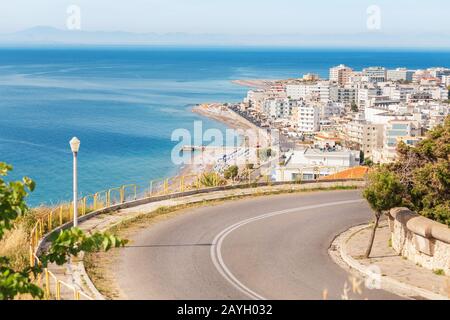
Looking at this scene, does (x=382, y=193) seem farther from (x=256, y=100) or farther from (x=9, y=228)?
(x=256, y=100)

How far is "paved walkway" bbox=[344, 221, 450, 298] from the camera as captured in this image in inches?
478

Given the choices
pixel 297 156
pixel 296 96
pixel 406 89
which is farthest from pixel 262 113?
pixel 297 156

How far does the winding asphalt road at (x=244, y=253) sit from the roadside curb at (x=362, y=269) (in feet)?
0.70

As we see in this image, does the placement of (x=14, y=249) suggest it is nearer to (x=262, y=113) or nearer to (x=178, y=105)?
(x=178, y=105)

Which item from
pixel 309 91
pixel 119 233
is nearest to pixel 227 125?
pixel 309 91

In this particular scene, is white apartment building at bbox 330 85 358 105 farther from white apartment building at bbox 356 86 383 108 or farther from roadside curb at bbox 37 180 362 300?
roadside curb at bbox 37 180 362 300

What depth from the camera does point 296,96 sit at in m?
194

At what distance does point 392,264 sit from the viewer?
13633 millimetres

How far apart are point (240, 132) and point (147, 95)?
37517 millimetres

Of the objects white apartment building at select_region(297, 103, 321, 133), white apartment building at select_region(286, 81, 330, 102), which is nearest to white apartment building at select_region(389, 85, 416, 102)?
white apartment building at select_region(286, 81, 330, 102)

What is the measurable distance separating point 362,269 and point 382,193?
5.73ft

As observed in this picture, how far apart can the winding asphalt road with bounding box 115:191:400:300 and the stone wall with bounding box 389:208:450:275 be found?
1.63m

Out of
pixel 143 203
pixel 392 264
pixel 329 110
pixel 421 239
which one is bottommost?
pixel 329 110

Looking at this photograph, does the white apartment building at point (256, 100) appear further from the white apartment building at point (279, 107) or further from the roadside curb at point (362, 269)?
the roadside curb at point (362, 269)
